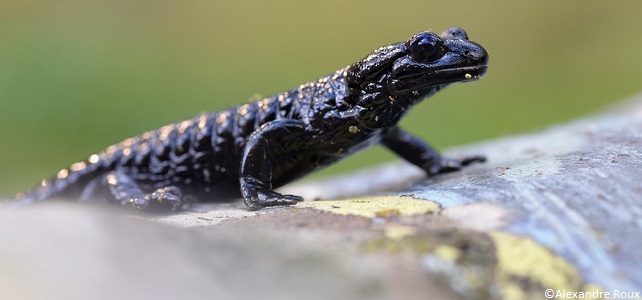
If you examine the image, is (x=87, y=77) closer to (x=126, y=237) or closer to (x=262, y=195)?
(x=262, y=195)

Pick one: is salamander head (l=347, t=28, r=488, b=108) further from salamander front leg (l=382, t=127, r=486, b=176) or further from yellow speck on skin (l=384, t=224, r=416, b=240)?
yellow speck on skin (l=384, t=224, r=416, b=240)

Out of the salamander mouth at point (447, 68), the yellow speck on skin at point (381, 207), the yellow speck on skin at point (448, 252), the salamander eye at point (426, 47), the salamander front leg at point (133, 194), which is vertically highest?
the salamander eye at point (426, 47)

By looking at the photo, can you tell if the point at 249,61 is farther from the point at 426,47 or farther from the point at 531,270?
the point at 531,270

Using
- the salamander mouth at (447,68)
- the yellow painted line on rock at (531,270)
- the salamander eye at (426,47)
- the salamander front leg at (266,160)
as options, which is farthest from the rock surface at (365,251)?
the salamander eye at (426,47)

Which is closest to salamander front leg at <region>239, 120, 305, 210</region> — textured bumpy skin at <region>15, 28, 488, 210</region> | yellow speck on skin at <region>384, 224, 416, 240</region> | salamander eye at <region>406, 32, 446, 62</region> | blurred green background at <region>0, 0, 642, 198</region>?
textured bumpy skin at <region>15, 28, 488, 210</region>

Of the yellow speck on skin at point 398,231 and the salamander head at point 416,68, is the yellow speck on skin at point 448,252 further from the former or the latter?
the salamander head at point 416,68

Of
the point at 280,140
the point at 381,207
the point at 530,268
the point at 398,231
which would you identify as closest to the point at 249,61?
the point at 280,140

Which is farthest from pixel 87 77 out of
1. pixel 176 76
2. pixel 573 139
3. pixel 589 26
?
pixel 589 26
